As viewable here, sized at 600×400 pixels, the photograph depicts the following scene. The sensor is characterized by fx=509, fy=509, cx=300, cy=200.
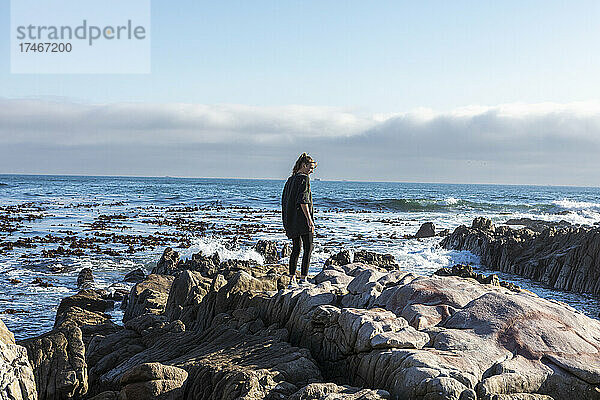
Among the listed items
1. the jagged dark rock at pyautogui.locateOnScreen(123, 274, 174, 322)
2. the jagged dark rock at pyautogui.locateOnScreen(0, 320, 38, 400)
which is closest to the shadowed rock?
the jagged dark rock at pyautogui.locateOnScreen(123, 274, 174, 322)

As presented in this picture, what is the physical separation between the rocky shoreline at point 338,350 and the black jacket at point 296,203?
1.16m

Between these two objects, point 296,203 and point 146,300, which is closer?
point 296,203

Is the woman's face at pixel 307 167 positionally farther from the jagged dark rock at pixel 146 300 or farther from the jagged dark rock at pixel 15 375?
the jagged dark rock at pixel 15 375

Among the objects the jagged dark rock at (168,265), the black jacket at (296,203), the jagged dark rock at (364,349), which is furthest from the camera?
the jagged dark rock at (168,265)

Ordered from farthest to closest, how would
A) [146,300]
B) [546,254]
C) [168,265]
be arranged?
[546,254]
[168,265]
[146,300]

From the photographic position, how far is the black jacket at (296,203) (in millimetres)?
8633

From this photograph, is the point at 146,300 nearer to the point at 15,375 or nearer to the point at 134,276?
the point at 134,276

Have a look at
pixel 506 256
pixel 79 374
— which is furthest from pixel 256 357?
pixel 506 256

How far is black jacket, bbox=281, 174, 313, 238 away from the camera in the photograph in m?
8.63

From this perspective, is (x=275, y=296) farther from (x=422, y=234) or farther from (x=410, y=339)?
(x=422, y=234)

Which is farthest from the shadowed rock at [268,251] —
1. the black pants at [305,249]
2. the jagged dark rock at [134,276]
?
the black pants at [305,249]

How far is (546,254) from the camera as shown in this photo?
16562 mm

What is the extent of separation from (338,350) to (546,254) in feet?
43.3

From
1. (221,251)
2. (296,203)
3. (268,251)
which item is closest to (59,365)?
(296,203)
